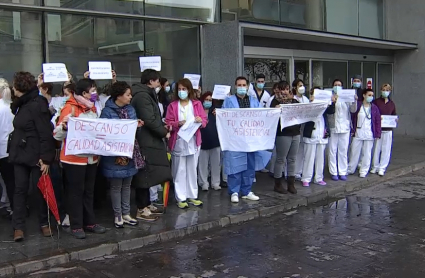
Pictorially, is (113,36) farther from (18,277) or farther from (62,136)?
(18,277)

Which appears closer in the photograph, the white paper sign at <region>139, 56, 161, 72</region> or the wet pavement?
the wet pavement

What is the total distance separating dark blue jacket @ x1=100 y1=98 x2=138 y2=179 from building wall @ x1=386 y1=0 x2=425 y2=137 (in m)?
13.6

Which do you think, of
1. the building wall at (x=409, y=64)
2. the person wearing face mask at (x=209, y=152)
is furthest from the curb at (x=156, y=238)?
the building wall at (x=409, y=64)

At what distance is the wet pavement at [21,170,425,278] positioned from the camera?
5.27 meters

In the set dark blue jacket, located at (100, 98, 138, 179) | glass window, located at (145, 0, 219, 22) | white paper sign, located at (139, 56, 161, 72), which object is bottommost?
dark blue jacket, located at (100, 98, 138, 179)

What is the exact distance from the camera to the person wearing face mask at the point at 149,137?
22.2ft

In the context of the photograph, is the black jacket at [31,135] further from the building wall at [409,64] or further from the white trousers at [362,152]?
the building wall at [409,64]

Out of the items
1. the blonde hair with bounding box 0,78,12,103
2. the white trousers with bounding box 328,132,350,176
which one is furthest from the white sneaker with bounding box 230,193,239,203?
the blonde hair with bounding box 0,78,12,103

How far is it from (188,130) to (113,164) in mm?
1545

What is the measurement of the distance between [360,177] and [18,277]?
716 centimetres

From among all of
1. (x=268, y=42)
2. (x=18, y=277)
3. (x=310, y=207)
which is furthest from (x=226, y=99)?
(x=268, y=42)

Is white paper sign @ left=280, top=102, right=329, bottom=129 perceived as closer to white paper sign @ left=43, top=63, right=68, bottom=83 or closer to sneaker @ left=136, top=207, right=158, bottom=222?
sneaker @ left=136, top=207, right=158, bottom=222

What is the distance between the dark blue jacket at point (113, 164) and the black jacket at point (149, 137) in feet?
0.85

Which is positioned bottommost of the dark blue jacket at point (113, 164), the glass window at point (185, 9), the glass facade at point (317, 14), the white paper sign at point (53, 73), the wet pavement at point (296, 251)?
the wet pavement at point (296, 251)
